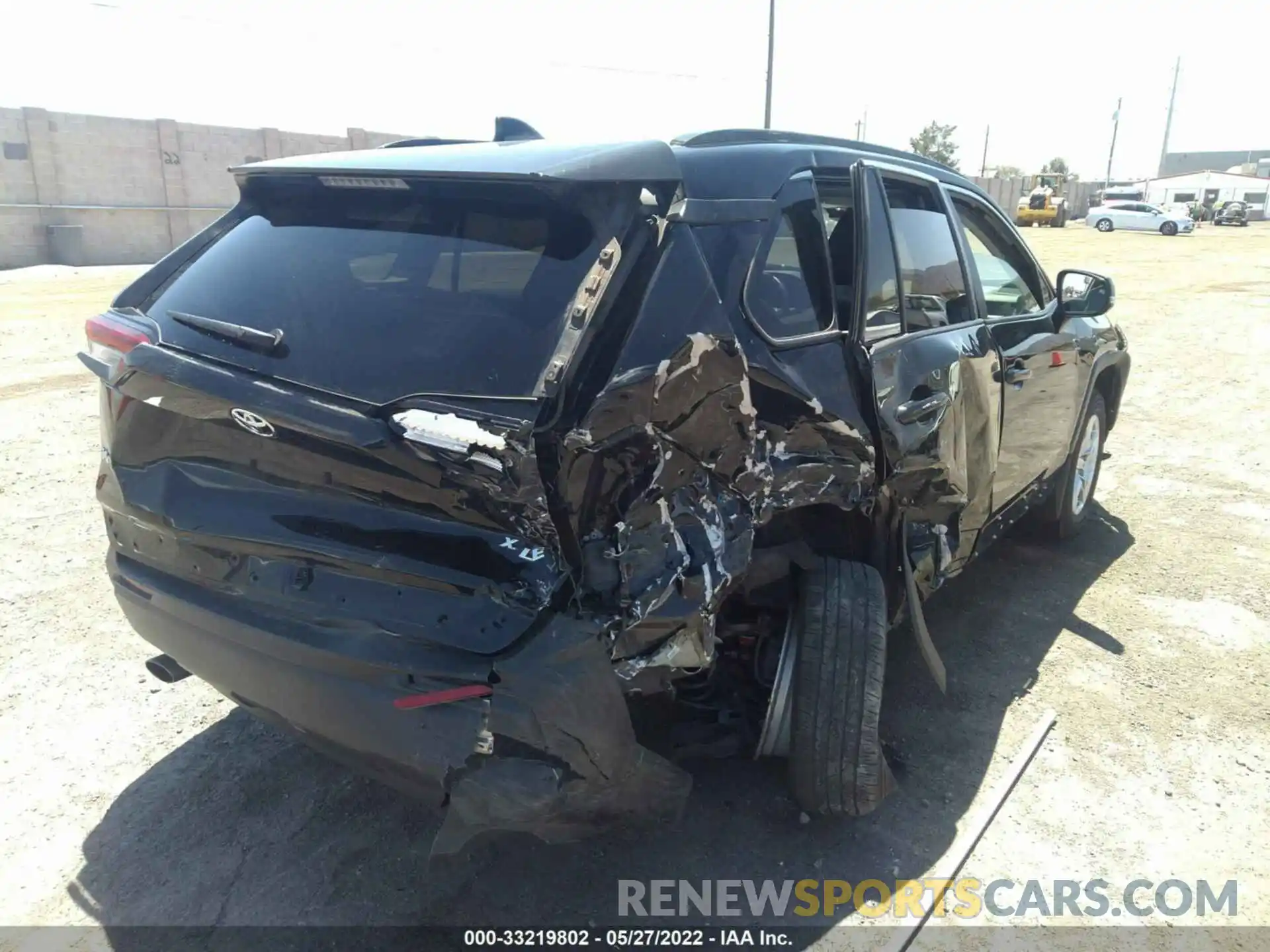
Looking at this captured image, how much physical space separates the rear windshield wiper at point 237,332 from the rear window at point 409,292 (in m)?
0.02

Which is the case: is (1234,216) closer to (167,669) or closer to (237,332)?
(237,332)

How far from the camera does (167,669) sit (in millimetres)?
2621

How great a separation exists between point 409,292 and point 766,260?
3.12ft

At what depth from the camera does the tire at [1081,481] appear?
4.73 m

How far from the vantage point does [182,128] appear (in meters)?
26.9

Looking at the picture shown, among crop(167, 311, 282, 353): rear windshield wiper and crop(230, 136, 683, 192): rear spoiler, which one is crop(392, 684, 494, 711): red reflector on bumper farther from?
crop(230, 136, 683, 192): rear spoiler

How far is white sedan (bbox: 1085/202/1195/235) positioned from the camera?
4134 cm

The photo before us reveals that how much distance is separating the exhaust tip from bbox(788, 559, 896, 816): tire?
179 cm

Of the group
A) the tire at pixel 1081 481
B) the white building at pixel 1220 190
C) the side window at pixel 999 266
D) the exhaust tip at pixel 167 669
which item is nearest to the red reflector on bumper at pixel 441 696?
the exhaust tip at pixel 167 669

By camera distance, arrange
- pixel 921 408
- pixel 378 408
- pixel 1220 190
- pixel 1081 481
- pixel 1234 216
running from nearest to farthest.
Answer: pixel 378 408 → pixel 921 408 → pixel 1081 481 → pixel 1234 216 → pixel 1220 190

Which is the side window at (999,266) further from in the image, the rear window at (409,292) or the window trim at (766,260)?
the rear window at (409,292)

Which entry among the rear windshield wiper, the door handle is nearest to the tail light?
the rear windshield wiper

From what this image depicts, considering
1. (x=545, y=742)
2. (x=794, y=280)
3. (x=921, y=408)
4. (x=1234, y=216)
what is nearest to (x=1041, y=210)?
(x=1234, y=216)

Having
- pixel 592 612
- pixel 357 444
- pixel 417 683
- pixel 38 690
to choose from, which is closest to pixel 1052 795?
pixel 592 612
